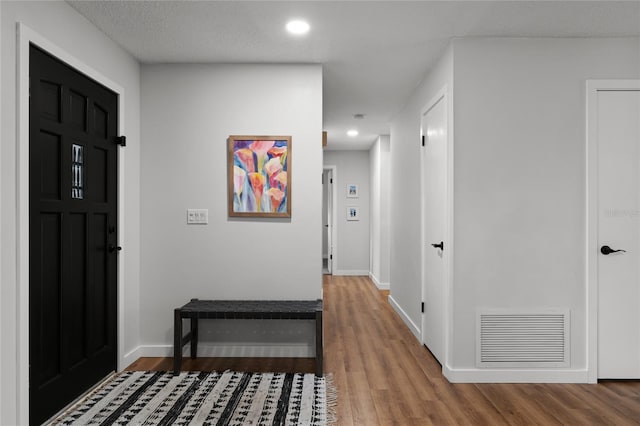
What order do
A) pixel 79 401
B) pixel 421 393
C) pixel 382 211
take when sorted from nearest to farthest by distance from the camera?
pixel 79 401
pixel 421 393
pixel 382 211

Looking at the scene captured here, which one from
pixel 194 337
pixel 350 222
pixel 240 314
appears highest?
pixel 350 222

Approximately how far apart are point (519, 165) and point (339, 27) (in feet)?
5.30

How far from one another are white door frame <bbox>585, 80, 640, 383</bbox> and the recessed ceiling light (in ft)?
6.76

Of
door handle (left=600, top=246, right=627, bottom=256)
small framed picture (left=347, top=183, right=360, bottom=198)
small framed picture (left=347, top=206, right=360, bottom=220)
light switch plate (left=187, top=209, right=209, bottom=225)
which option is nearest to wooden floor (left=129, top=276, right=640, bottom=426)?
door handle (left=600, top=246, right=627, bottom=256)

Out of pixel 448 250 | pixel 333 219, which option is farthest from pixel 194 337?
pixel 333 219

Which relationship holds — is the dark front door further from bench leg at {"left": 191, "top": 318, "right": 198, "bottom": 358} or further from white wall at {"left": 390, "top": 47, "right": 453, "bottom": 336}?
white wall at {"left": 390, "top": 47, "right": 453, "bottom": 336}

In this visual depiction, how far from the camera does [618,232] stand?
10.2 feet

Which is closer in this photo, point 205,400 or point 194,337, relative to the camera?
point 205,400

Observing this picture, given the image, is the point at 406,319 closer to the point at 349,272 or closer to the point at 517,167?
the point at 517,167

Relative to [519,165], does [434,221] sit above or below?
below

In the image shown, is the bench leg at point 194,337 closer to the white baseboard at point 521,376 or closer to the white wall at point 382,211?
the white baseboard at point 521,376

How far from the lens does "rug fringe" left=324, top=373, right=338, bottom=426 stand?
8.22ft
